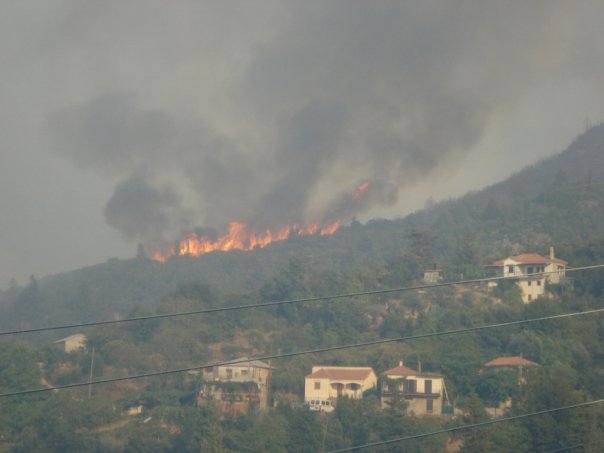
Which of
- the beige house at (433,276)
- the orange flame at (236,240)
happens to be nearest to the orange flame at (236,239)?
the orange flame at (236,240)

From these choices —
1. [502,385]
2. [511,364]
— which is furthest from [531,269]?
[502,385]

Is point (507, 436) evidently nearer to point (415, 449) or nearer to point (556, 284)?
point (415, 449)

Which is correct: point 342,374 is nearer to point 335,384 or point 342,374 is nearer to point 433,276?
point 335,384

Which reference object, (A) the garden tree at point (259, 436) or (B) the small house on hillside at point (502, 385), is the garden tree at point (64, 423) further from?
(B) the small house on hillside at point (502, 385)

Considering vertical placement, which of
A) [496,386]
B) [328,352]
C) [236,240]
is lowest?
[496,386]

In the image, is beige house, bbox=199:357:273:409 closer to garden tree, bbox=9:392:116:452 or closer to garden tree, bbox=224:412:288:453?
garden tree, bbox=9:392:116:452

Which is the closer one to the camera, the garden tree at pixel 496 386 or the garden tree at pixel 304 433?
the garden tree at pixel 304 433
